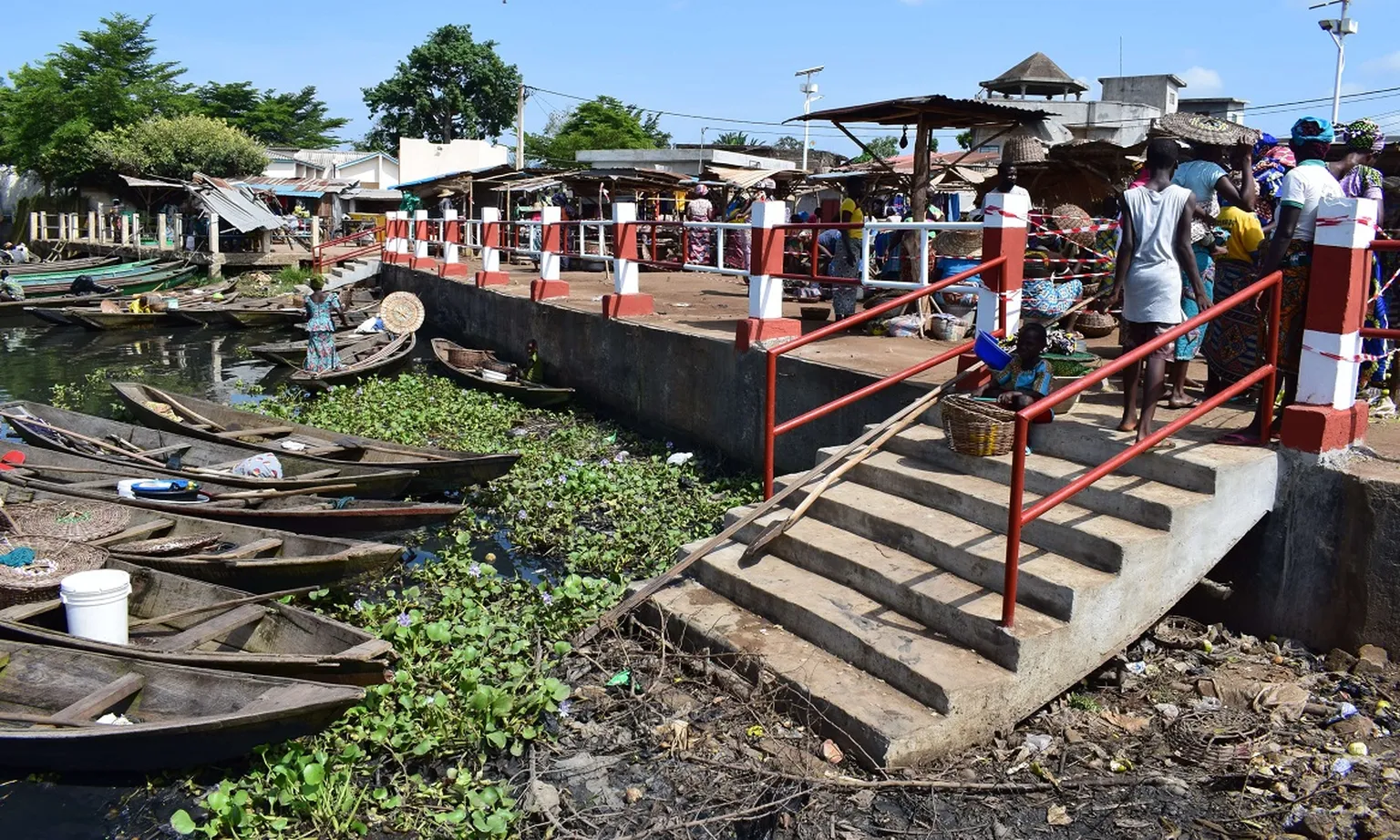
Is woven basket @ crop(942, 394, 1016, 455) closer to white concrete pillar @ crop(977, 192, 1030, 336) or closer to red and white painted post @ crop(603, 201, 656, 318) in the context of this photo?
white concrete pillar @ crop(977, 192, 1030, 336)

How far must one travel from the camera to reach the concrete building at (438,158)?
153 ft

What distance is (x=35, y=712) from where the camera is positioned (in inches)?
197

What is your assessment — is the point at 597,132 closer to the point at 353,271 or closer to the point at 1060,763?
the point at 353,271

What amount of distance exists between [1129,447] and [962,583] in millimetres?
1017

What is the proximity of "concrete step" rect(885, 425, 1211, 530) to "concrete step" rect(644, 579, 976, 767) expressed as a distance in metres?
1.40

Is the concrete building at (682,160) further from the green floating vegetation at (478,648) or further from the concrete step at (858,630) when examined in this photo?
the concrete step at (858,630)

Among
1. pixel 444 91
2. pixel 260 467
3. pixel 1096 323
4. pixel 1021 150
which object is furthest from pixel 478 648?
pixel 444 91

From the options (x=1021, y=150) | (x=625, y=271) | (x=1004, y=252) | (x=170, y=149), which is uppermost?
(x=170, y=149)

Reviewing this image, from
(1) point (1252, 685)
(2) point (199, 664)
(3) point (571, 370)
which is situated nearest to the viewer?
(1) point (1252, 685)

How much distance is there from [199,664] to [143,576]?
1.44 m

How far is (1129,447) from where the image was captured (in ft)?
15.7

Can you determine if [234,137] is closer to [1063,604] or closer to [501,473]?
[501,473]

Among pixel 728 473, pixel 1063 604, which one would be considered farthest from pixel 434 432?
pixel 1063 604

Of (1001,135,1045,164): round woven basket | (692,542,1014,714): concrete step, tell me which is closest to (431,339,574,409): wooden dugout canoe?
(692,542,1014,714): concrete step
